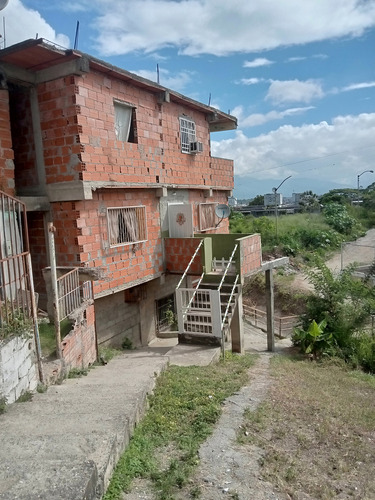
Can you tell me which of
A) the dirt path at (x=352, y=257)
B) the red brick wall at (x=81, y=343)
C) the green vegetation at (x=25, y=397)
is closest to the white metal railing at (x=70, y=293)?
the red brick wall at (x=81, y=343)

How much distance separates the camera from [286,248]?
24.6m

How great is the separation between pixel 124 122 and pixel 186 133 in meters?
3.12

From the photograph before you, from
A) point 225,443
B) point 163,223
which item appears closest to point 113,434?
point 225,443

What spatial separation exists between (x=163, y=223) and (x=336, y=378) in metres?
6.27

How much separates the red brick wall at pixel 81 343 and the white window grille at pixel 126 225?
6.50 feet

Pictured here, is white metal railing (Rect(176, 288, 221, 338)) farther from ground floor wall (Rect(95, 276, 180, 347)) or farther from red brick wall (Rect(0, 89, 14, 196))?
red brick wall (Rect(0, 89, 14, 196))

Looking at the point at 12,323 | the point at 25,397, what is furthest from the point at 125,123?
the point at 25,397

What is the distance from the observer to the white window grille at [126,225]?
375 inches

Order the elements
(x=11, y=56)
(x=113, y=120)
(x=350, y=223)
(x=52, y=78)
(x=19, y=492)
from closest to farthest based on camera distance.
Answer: (x=19, y=492)
(x=11, y=56)
(x=52, y=78)
(x=113, y=120)
(x=350, y=223)

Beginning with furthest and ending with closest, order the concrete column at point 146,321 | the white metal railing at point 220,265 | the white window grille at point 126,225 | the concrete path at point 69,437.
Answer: the concrete column at point 146,321 → the white metal railing at point 220,265 → the white window grille at point 126,225 → the concrete path at point 69,437

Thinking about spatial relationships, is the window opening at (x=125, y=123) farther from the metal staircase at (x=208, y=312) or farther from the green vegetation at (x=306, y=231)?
the green vegetation at (x=306, y=231)

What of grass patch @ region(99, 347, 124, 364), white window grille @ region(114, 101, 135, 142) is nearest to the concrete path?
grass patch @ region(99, 347, 124, 364)

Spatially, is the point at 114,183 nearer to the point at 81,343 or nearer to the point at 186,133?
the point at 81,343

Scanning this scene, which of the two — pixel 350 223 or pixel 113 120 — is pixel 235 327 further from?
pixel 350 223
